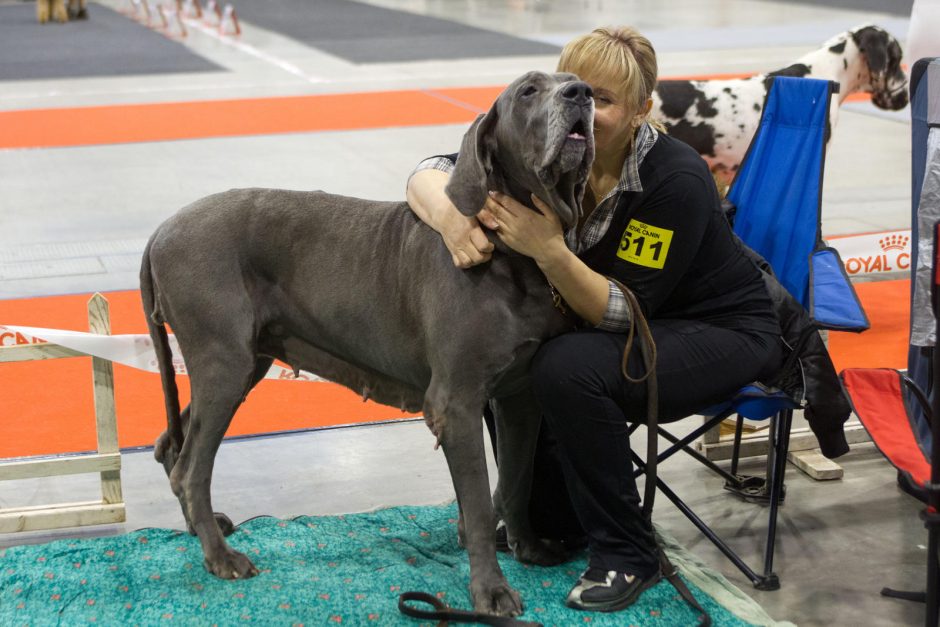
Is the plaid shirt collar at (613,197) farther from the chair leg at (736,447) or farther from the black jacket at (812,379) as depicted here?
the chair leg at (736,447)

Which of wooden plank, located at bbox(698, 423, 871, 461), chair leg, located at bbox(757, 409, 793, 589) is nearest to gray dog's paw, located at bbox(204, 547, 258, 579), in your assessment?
chair leg, located at bbox(757, 409, 793, 589)

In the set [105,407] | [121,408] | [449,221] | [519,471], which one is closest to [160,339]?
[105,407]

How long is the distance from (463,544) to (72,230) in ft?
15.7

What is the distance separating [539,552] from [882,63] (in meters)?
4.22

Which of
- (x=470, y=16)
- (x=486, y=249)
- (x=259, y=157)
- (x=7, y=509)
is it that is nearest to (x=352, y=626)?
(x=486, y=249)

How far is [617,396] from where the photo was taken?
2924 millimetres

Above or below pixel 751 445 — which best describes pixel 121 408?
below

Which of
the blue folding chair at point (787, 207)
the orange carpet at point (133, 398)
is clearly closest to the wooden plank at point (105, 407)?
the orange carpet at point (133, 398)

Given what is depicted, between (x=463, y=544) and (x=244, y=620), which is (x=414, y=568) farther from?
(x=244, y=620)

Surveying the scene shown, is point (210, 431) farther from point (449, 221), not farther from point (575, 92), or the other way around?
point (575, 92)

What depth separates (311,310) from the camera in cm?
310

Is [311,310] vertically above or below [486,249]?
below

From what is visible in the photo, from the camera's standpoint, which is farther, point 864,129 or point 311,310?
point 864,129

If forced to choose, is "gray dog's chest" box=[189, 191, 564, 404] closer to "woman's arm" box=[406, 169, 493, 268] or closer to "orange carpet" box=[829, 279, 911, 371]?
"woman's arm" box=[406, 169, 493, 268]
